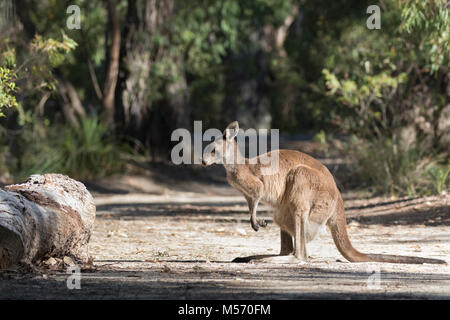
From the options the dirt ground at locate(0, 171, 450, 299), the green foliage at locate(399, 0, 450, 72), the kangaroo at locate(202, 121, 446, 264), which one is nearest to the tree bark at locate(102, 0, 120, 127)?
the dirt ground at locate(0, 171, 450, 299)

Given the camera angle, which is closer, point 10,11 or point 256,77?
point 10,11

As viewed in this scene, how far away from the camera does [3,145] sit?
17.2 meters

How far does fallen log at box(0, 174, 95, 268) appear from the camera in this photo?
635cm

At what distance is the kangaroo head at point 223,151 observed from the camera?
24.6ft

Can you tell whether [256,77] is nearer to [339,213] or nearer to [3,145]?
[3,145]

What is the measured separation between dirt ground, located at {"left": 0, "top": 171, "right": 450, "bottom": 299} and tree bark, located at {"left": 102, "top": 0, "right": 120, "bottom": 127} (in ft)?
11.5

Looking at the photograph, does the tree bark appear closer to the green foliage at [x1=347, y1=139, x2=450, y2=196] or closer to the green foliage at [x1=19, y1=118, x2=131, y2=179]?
the green foliage at [x1=19, y1=118, x2=131, y2=179]

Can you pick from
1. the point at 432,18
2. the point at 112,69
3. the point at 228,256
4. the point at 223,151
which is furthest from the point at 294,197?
the point at 112,69

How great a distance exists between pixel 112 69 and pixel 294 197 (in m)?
11.9

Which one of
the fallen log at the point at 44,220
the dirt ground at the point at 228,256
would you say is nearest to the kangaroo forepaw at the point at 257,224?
the dirt ground at the point at 228,256

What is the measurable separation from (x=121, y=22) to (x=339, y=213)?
13.2 meters

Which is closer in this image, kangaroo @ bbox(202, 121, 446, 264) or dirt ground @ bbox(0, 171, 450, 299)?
dirt ground @ bbox(0, 171, 450, 299)
